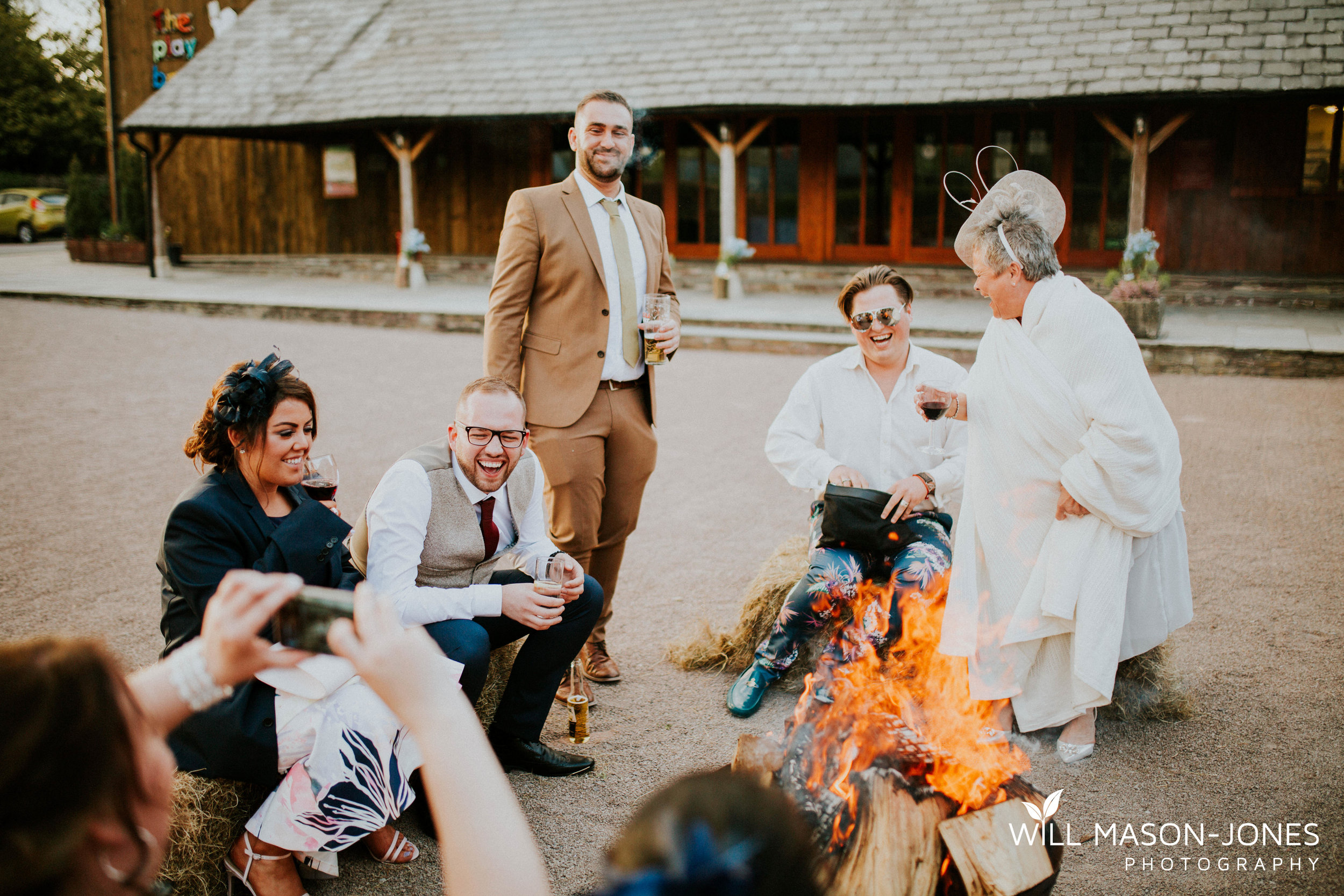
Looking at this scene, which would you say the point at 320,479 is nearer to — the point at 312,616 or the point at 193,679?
the point at 193,679

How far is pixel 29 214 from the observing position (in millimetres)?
28906

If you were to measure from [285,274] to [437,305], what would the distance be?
293 inches

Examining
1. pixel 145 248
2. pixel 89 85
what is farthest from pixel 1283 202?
pixel 89 85

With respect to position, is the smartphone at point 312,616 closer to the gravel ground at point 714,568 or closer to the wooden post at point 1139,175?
the gravel ground at point 714,568

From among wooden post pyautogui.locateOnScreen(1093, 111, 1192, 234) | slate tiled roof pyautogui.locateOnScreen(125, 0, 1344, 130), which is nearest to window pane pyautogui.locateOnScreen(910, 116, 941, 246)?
slate tiled roof pyautogui.locateOnScreen(125, 0, 1344, 130)

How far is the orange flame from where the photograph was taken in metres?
2.39

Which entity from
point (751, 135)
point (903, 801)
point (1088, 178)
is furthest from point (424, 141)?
point (903, 801)

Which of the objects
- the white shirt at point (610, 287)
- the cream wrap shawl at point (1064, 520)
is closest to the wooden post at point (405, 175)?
the white shirt at point (610, 287)

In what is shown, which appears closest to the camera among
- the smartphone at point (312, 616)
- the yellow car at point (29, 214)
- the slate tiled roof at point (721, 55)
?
the smartphone at point (312, 616)

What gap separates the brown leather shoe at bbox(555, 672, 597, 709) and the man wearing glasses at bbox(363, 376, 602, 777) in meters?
0.47

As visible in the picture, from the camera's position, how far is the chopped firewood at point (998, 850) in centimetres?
221

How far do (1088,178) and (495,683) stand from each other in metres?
15.4

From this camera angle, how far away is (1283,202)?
47.9 ft

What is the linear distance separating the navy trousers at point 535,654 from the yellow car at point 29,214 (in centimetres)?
3220
